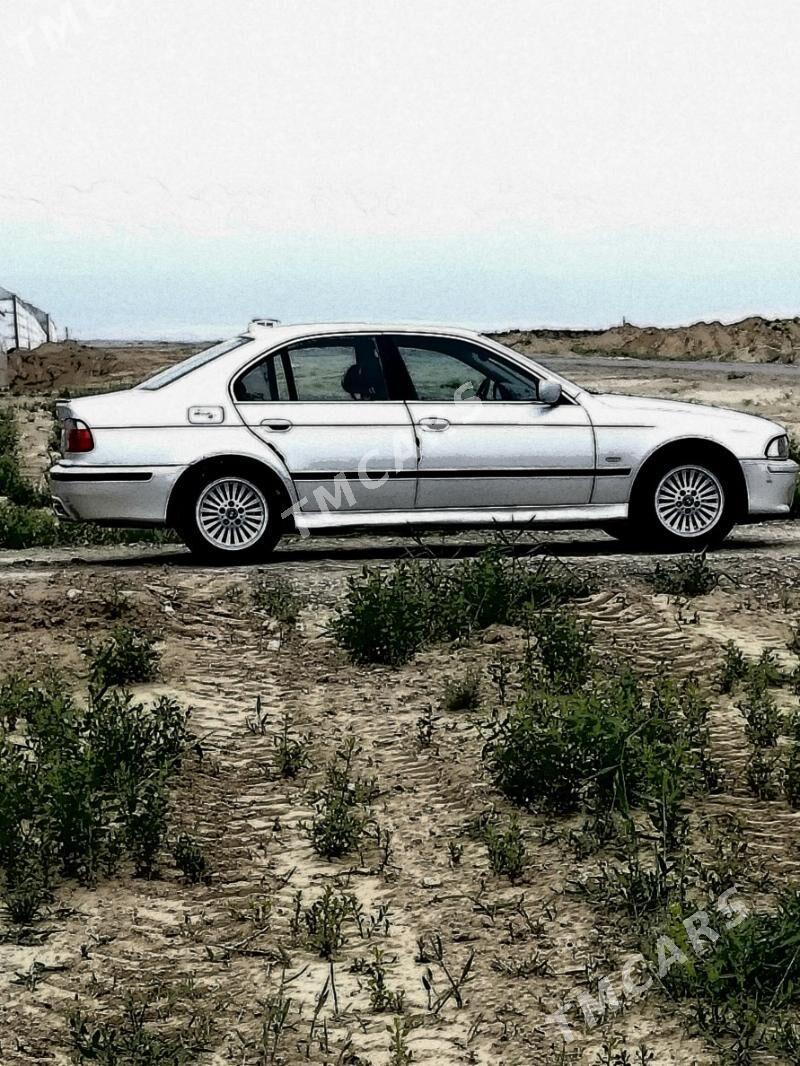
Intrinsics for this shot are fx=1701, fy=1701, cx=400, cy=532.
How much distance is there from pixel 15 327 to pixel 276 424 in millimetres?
45472

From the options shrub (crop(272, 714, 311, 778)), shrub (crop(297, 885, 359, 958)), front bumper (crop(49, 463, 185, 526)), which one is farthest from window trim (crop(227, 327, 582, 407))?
shrub (crop(297, 885, 359, 958))

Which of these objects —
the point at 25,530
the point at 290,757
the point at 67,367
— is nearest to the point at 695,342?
the point at 67,367

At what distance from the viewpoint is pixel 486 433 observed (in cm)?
1187

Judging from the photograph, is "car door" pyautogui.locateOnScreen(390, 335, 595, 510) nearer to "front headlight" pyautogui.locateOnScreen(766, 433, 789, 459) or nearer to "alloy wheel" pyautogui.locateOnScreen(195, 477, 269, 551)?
"alloy wheel" pyautogui.locateOnScreen(195, 477, 269, 551)

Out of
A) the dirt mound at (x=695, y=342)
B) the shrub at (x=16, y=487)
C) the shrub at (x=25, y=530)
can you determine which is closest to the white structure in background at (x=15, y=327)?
the dirt mound at (x=695, y=342)

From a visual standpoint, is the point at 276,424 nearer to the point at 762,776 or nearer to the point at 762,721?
the point at 762,721

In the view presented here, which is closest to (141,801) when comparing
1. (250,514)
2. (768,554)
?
(250,514)

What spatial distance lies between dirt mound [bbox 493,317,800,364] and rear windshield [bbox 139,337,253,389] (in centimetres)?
4208

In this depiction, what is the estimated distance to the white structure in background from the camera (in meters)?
53.5

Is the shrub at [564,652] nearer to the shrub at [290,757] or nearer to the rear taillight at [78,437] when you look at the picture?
the shrub at [290,757]

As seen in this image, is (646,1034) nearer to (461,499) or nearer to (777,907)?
(777,907)

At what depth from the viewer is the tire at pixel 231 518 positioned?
38.4 ft

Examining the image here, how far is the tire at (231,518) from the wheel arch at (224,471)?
3 centimetres

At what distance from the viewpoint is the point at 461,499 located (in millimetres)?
11914
